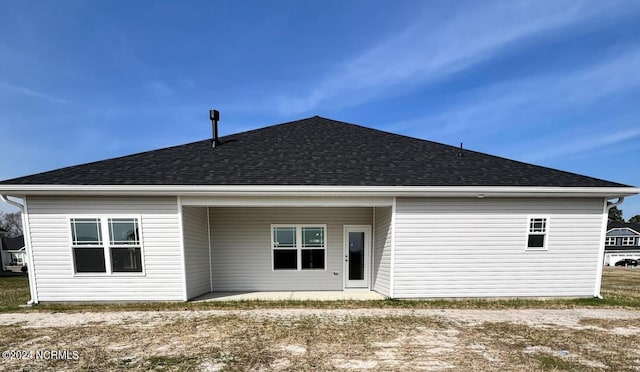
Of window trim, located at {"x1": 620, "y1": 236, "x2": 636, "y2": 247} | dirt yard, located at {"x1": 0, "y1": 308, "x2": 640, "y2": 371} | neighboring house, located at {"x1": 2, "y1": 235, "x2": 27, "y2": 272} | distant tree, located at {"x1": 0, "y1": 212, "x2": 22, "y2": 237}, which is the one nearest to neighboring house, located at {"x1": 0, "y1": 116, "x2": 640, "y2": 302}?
dirt yard, located at {"x1": 0, "y1": 308, "x2": 640, "y2": 371}

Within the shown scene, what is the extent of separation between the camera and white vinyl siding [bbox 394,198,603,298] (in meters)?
7.15

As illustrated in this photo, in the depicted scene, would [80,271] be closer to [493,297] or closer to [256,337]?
[256,337]

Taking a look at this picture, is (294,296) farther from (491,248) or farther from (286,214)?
(491,248)

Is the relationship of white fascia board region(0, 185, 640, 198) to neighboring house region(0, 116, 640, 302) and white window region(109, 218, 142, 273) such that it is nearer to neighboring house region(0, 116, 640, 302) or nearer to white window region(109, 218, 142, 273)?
neighboring house region(0, 116, 640, 302)

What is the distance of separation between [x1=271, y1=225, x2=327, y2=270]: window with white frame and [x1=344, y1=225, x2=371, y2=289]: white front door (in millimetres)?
716

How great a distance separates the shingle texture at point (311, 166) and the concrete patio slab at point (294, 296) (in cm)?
311

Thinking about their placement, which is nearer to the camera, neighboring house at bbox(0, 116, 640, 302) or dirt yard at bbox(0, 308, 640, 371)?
dirt yard at bbox(0, 308, 640, 371)

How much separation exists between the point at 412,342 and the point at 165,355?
12.7 ft

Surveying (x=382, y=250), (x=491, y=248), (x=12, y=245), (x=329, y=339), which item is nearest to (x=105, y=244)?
(x=329, y=339)

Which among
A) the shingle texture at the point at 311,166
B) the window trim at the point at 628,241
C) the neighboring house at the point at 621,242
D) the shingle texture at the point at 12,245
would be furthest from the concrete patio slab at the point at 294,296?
the window trim at the point at 628,241

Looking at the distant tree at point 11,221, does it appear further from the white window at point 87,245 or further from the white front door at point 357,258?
the white front door at point 357,258

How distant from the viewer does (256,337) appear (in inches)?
189

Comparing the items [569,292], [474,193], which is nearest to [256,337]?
[474,193]

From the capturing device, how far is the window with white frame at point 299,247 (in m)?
8.51
